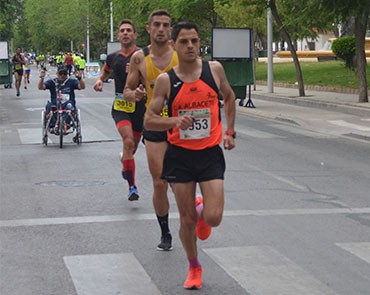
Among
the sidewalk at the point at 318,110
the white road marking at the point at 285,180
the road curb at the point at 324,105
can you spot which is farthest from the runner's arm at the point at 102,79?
the road curb at the point at 324,105

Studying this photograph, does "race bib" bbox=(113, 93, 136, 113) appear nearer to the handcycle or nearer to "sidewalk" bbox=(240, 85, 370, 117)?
the handcycle

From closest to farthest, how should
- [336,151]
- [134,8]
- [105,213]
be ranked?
[105,213] < [336,151] < [134,8]

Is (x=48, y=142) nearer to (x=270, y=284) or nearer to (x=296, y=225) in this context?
(x=296, y=225)

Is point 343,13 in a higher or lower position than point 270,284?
higher

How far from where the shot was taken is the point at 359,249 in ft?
27.7

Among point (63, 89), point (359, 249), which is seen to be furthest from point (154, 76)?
point (63, 89)

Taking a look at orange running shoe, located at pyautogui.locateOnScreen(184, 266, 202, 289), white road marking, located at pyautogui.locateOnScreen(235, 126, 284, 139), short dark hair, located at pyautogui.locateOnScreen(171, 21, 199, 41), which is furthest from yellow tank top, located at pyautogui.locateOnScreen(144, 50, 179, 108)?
white road marking, located at pyautogui.locateOnScreen(235, 126, 284, 139)

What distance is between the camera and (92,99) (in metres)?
35.0

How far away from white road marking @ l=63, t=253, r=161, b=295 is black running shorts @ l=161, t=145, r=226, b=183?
2.89 ft

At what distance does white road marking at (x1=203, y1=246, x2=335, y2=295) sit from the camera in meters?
6.96

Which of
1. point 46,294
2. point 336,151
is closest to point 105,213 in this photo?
point 46,294

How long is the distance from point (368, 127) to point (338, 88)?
42.1ft

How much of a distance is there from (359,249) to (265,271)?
129 cm

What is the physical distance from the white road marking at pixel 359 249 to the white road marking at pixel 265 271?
67 cm
